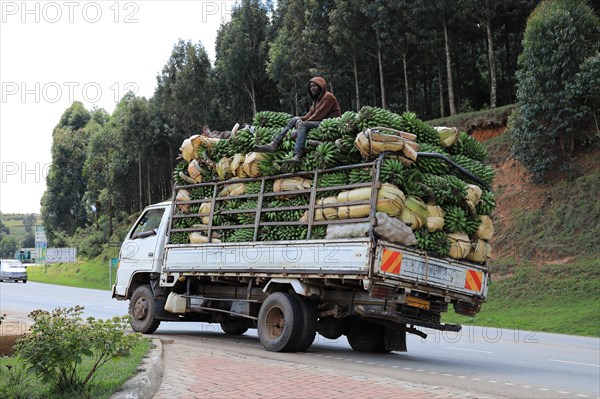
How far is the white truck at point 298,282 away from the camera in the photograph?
9.52 metres

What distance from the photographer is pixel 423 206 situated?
31.8ft

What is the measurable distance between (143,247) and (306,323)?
472 cm

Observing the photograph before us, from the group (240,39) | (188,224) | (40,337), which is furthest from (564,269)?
(240,39)

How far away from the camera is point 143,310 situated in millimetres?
13797

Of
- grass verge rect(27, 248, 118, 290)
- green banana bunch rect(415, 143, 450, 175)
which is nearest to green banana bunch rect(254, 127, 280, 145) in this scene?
green banana bunch rect(415, 143, 450, 175)

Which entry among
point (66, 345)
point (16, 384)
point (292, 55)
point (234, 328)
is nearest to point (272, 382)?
point (66, 345)

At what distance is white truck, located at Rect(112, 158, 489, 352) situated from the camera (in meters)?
9.52

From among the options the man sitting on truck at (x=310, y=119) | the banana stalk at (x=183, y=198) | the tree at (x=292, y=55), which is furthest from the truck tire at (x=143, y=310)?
the tree at (x=292, y=55)

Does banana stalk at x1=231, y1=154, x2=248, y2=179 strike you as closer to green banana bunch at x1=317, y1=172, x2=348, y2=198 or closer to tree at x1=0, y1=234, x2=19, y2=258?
green banana bunch at x1=317, y1=172, x2=348, y2=198

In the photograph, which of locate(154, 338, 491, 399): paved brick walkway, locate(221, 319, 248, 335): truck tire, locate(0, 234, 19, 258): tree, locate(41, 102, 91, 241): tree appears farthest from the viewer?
locate(0, 234, 19, 258): tree

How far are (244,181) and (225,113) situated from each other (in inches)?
1474

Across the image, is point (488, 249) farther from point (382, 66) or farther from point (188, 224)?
point (382, 66)

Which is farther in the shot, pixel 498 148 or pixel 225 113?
pixel 225 113

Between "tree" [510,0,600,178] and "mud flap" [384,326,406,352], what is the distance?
695 inches
